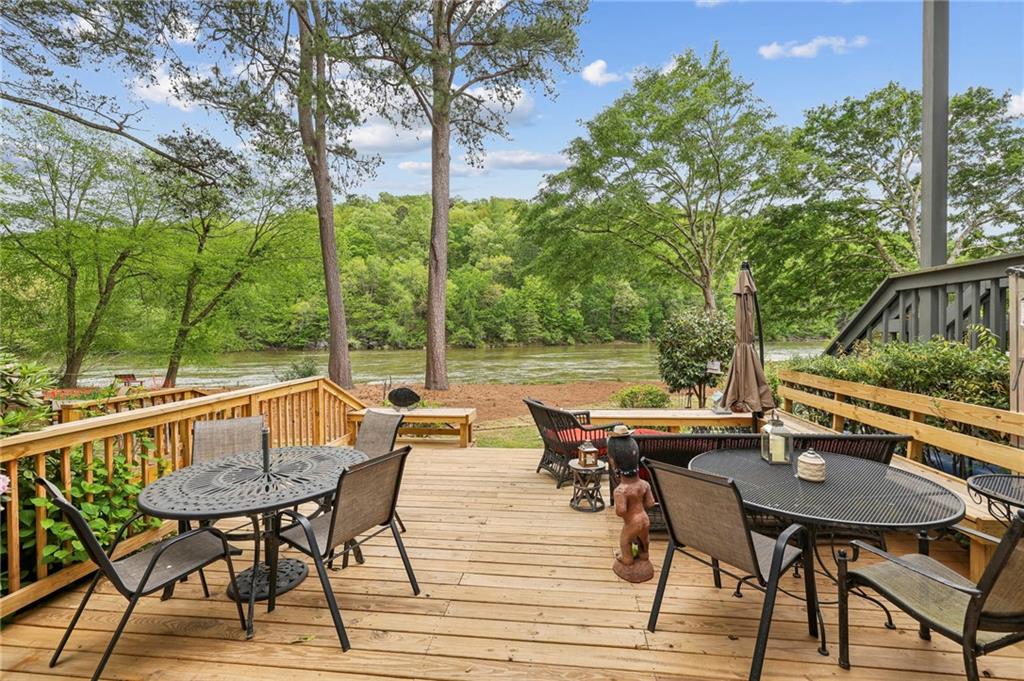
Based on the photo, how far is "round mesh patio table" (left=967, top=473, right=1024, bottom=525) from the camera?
7.62 ft

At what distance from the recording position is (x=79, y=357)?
10.8m

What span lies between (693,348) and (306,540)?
753cm

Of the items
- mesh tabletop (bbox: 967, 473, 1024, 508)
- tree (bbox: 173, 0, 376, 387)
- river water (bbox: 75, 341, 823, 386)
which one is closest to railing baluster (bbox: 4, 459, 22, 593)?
mesh tabletop (bbox: 967, 473, 1024, 508)

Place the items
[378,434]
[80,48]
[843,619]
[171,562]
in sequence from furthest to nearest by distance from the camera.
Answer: [80,48], [378,434], [171,562], [843,619]

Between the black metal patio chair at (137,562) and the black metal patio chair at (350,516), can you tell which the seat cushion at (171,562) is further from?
the black metal patio chair at (350,516)

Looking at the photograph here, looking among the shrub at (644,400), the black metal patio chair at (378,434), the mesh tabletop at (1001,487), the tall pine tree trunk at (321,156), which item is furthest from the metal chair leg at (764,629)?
the tall pine tree trunk at (321,156)

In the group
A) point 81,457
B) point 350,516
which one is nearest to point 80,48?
point 81,457

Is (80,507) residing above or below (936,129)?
below

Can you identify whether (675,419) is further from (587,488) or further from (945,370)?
(945,370)

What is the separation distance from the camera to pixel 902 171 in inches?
430

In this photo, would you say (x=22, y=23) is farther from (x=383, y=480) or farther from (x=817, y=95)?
(x=817, y=95)

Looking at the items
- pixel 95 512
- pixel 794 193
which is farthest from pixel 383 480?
pixel 794 193

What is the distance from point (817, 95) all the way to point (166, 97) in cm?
1488

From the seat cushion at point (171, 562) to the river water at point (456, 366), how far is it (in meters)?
11.4
